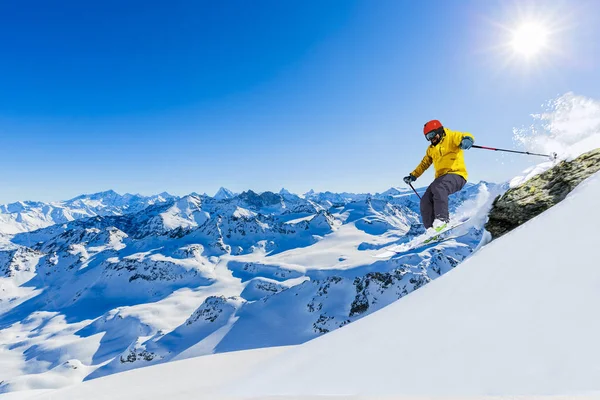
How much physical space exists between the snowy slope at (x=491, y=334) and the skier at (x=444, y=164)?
3.15 meters

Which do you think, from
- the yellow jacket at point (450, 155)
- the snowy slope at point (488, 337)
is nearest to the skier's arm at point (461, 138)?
the yellow jacket at point (450, 155)

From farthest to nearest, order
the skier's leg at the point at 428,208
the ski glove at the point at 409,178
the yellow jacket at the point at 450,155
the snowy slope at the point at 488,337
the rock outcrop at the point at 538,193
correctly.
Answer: the ski glove at the point at 409,178 < the skier's leg at the point at 428,208 < the yellow jacket at the point at 450,155 < the rock outcrop at the point at 538,193 < the snowy slope at the point at 488,337

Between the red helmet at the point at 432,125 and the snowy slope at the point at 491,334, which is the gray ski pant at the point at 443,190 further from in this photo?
the snowy slope at the point at 491,334

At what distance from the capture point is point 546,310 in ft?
8.64

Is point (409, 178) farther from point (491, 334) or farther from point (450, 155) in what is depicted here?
point (491, 334)

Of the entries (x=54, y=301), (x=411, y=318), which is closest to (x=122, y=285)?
(x=54, y=301)

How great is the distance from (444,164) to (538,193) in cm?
204

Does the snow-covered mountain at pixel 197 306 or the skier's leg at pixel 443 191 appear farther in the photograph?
the snow-covered mountain at pixel 197 306

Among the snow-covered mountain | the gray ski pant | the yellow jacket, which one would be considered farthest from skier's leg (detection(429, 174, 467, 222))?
the snow-covered mountain

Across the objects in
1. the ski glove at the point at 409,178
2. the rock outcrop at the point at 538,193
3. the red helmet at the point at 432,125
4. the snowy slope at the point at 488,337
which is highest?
the red helmet at the point at 432,125

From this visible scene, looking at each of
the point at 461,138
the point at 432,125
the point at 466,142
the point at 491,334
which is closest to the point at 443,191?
the point at 466,142

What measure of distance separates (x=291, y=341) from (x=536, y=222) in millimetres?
64614

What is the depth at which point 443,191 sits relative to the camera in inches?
289

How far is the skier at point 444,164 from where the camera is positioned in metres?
7.40
